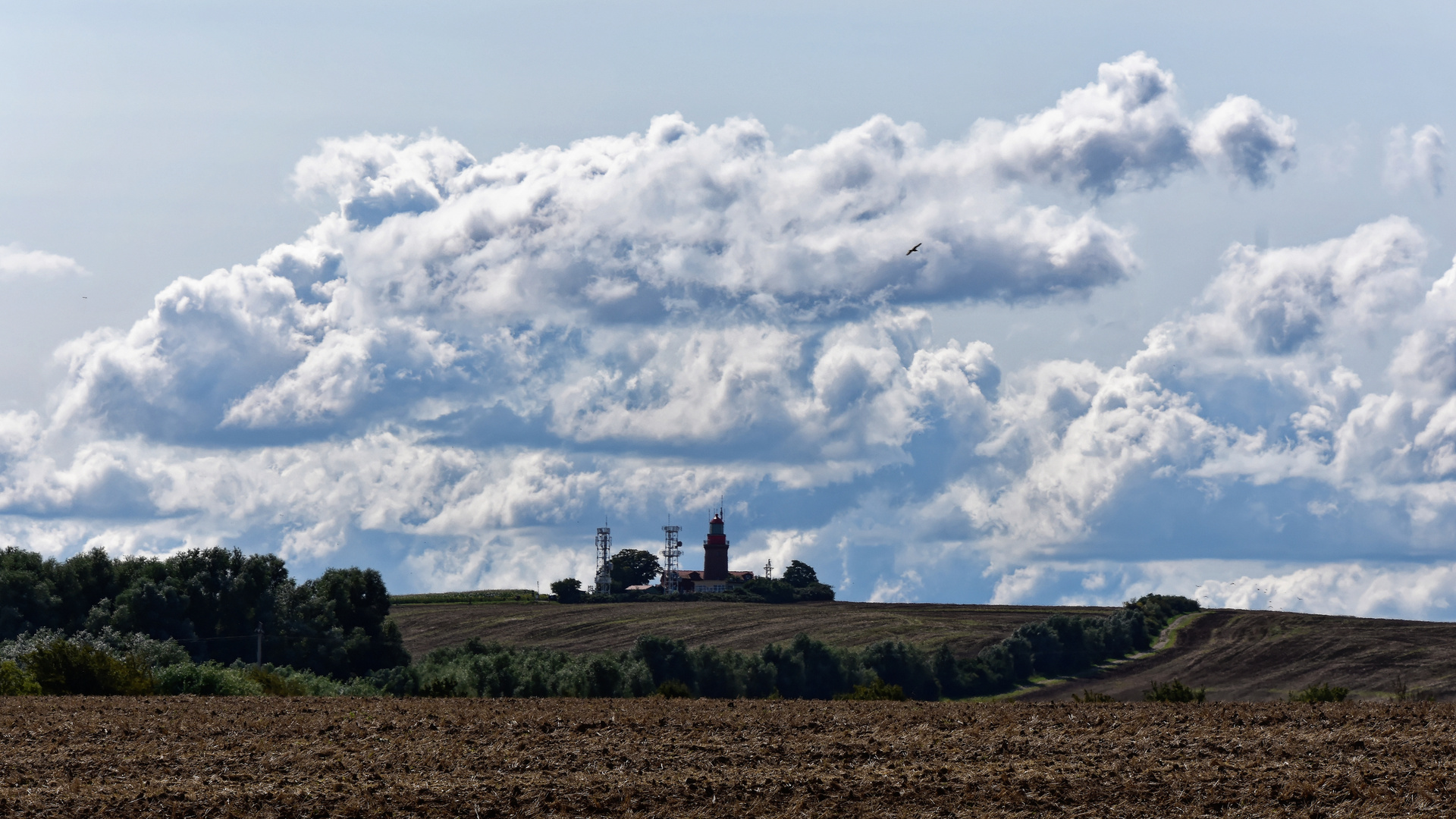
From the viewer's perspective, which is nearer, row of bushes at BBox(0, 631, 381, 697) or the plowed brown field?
the plowed brown field

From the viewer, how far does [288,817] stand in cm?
2509

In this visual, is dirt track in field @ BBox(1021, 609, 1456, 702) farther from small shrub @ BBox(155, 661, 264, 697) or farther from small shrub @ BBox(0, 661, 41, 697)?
small shrub @ BBox(0, 661, 41, 697)

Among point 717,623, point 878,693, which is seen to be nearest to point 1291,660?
point 717,623

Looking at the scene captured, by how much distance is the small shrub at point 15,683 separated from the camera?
50.1 m

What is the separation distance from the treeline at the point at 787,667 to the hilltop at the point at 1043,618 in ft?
11.5

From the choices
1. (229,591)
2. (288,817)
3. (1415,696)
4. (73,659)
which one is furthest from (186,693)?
(229,591)

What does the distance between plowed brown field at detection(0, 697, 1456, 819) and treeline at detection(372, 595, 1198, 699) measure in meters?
29.7

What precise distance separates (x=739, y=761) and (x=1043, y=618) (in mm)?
108794

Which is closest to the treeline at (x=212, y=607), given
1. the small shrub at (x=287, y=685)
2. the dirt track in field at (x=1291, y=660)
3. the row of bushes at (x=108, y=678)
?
the small shrub at (x=287, y=685)

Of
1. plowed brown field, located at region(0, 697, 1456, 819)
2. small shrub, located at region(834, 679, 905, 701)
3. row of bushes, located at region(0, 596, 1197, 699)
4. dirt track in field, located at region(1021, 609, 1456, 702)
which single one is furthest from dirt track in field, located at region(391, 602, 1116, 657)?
plowed brown field, located at region(0, 697, 1456, 819)

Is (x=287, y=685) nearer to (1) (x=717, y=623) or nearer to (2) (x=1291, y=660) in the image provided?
(2) (x=1291, y=660)

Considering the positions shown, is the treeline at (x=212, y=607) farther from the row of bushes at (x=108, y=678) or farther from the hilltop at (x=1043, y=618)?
the row of bushes at (x=108, y=678)

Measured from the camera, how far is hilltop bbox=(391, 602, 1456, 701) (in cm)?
9950

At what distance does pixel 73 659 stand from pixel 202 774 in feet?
90.4
